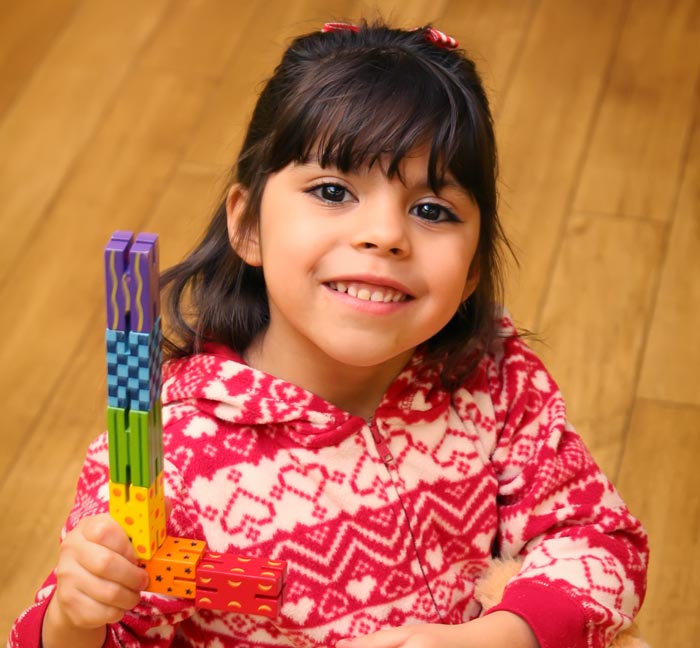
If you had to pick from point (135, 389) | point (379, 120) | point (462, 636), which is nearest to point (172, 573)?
point (135, 389)

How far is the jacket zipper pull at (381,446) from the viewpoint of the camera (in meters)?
1.09

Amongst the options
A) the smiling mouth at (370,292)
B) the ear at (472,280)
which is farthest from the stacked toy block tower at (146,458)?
the ear at (472,280)

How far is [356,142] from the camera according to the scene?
1.01m

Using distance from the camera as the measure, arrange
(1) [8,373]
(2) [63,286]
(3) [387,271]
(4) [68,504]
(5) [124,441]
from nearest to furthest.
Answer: (5) [124,441] → (3) [387,271] → (4) [68,504] → (1) [8,373] → (2) [63,286]

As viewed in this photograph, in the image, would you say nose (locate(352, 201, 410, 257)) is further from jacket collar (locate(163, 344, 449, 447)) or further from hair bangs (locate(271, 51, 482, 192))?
jacket collar (locate(163, 344, 449, 447))

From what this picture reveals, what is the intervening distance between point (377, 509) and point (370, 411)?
88mm

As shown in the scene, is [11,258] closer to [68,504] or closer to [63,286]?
[63,286]

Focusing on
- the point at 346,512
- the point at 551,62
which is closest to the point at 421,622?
the point at 346,512

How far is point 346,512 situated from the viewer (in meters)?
1.07

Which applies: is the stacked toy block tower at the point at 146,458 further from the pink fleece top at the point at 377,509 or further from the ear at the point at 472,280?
the ear at the point at 472,280

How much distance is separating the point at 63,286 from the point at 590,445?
0.69 metres

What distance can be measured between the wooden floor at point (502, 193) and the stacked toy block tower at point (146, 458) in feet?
1.93

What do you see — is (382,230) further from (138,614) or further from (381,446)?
(138,614)

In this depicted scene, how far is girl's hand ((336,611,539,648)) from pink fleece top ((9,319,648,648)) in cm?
1
